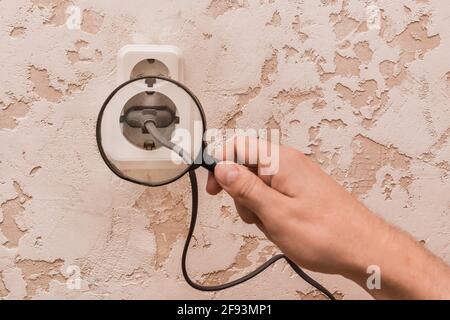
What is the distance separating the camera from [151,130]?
1.69 ft

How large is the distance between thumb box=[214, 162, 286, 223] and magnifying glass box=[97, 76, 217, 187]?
63 mm

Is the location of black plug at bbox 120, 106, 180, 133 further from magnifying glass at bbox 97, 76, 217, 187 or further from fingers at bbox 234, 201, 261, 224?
fingers at bbox 234, 201, 261, 224

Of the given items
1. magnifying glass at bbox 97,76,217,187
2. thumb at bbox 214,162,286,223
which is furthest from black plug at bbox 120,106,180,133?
thumb at bbox 214,162,286,223

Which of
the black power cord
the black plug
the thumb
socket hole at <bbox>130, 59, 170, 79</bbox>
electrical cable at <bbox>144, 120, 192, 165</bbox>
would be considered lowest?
the black power cord

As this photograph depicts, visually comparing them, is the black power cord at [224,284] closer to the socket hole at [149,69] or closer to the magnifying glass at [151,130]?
the magnifying glass at [151,130]

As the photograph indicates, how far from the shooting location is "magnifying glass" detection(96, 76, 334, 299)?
519mm

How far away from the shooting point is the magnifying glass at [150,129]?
519 mm

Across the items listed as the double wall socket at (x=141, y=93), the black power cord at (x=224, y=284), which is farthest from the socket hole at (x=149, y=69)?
the black power cord at (x=224, y=284)

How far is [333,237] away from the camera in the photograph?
1.50 feet

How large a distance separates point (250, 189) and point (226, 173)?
0.08ft

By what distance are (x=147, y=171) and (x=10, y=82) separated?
6.8 inches

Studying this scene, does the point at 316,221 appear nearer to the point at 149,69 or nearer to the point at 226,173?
the point at 226,173

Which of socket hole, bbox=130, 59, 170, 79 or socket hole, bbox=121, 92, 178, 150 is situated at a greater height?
socket hole, bbox=130, 59, 170, 79
